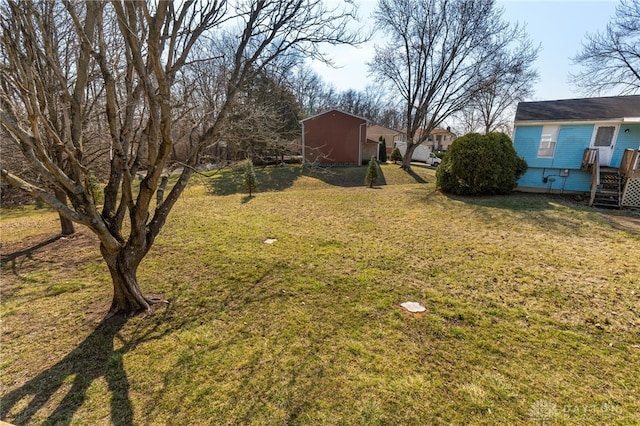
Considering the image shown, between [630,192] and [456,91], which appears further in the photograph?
[456,91]

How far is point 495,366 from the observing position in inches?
102

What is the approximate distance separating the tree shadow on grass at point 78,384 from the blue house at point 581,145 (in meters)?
12.7

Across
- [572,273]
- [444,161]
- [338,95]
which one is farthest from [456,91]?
[338,95]

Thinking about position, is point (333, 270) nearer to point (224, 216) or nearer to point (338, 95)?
point (224, 216)

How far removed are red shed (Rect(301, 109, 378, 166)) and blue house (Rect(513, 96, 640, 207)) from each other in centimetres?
1103

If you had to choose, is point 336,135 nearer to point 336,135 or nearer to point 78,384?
point 336,135

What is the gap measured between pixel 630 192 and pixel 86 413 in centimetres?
1355

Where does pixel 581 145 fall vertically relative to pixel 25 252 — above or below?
above

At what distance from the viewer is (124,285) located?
130 inches

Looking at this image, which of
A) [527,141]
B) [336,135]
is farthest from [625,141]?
[336,135]

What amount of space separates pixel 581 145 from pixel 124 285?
49.6 ft

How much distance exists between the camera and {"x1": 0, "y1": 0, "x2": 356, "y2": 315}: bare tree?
7.73 ft

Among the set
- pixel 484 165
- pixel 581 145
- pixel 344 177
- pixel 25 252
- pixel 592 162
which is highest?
pixel 581 145

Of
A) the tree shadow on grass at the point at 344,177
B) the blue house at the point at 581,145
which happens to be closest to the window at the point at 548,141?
the blue house at the point at 581,145
